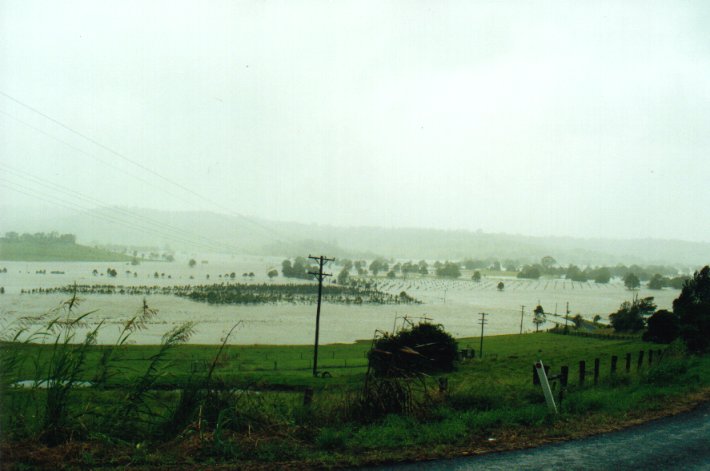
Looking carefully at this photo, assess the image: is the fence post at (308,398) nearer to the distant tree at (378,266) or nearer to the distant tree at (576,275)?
the distant tree at (378,266)

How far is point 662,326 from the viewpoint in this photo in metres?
36.4

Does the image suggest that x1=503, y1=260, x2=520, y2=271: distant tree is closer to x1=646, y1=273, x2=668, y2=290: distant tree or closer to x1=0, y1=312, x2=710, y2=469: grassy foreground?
x1=646, y1=273, x2=668, y2=290: distant tree

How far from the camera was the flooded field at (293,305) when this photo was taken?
148 feet

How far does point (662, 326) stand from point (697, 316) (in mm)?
18189

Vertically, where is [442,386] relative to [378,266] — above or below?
above

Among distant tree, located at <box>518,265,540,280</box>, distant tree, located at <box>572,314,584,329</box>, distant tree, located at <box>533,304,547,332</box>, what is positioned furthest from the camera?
distant tree, located at <box>518,265,540,280</box>

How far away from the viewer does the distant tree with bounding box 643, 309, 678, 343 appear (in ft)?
112

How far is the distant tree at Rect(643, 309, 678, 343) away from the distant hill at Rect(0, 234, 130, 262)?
4547 centimetres

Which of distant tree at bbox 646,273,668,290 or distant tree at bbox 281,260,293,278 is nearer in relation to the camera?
distant tree at bbox 646,273,668,290

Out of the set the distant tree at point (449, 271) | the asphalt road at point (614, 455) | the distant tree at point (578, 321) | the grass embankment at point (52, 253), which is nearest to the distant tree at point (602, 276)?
the distant tree at point (578, 321)

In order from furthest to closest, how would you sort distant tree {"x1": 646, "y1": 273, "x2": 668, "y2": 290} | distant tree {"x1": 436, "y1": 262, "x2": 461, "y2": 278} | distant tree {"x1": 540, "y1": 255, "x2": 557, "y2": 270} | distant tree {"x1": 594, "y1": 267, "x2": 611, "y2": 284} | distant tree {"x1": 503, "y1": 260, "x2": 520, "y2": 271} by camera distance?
distant tree {"x1": 503, "y1": 260, "x2": 520, "y2": 271}, distant tree {"x1": 436, "y1": 262, "x2": 461, "y2": 278}, distant tree {"x1": 540, "y1": 255, "x2": 557, "y2": 270}, distant tree {"x1": 594, "y1": 267, "x2": 611, "y2": 284}, distant tree {"x1": 646, "y1": 273, "x2": 668, "y2": 290}

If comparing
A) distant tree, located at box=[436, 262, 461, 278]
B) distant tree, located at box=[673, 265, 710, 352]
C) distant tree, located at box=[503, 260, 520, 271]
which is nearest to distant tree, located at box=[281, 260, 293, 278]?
distant tree, located at box=[436, 262, 461, 278]

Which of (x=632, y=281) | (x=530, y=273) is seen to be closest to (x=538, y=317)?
(x=530, y=273)

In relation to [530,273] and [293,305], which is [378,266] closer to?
[293,305]
